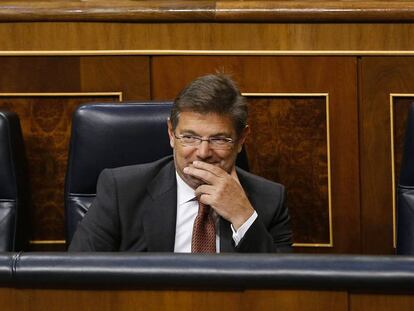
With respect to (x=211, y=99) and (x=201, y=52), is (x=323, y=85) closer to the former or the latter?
(x=201, y=52)

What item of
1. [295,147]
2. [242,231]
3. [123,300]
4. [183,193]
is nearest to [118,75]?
[295,147]

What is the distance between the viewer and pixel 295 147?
66.7 inches

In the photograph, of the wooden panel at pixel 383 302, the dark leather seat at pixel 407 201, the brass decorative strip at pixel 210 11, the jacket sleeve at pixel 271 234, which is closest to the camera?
the wooden panel at pixel 383 302

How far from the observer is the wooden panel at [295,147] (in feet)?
5.54

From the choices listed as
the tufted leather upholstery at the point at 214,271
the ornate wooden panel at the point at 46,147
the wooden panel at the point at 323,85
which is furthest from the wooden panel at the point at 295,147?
the tufted leather upholstery at the point at 214,271

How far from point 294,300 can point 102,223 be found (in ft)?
1.68

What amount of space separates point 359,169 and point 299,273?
3.10 feet

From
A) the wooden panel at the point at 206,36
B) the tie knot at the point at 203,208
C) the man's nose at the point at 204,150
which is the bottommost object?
the tie knot at the point at 203,208

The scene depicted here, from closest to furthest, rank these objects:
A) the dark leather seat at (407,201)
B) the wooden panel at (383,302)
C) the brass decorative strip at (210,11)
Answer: the wooden panel at (383,302), the dark leather seat at (407,201), the brass decorative strip at (210,11)

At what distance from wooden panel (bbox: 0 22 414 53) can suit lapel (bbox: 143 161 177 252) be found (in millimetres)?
477

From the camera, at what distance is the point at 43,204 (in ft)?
5.52

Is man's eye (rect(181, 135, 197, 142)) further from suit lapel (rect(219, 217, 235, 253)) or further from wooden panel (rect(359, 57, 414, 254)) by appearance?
wooden panel (rect(359, 57, 414, 254))

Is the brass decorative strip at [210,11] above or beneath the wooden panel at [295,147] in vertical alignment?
above

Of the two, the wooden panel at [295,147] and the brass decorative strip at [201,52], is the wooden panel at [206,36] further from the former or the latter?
the wooden panel at [295,147]
